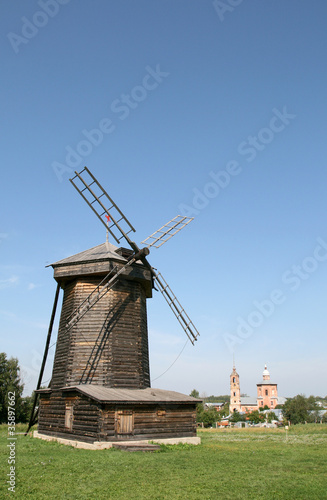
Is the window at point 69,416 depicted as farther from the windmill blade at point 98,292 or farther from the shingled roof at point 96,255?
the shingled roof at point 96,255

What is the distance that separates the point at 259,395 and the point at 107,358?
134 metres

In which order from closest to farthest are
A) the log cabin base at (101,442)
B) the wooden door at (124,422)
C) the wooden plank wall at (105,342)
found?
the log cabin base at (101,442) < the wooden door at (124,422) < the wooden plank wall at (105,342)

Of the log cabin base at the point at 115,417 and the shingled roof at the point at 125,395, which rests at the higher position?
the shingled roof at the point at 125,395

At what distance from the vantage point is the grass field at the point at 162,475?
817cm

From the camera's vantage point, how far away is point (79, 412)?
1655 cm

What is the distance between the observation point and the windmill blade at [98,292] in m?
18.0

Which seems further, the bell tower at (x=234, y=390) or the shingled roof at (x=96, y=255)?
the bell tower at (x=234, y=390)

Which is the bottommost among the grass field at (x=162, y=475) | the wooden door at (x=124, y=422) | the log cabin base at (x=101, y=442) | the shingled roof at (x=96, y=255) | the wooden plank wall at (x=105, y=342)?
the log cabin base at (x=101, y=442)

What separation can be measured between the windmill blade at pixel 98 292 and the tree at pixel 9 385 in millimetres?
30032

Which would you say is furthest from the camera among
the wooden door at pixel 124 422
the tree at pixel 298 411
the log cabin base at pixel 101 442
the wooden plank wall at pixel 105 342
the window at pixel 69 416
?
the tree at pixel 298 411

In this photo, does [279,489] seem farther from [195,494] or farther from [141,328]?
[141,328]

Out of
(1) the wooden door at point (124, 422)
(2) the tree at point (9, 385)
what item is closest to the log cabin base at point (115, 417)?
(1) the wooden door at point (124, 422)

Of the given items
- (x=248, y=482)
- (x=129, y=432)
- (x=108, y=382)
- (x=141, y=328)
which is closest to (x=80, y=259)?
Result: (x=141, y=328)

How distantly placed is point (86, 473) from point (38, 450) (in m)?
5.20
